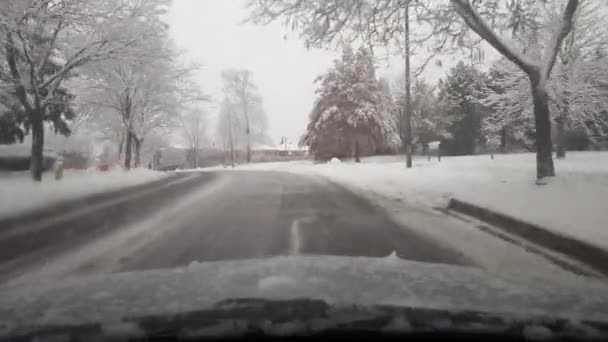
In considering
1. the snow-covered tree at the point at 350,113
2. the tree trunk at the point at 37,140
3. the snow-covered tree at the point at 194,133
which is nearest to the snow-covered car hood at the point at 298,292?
the tree trunk at the point at 37,140

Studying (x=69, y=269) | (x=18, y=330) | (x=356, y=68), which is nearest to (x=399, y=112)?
(x=356, y=68)

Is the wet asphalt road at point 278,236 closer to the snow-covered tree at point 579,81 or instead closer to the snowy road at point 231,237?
the snowy road at point 231,237

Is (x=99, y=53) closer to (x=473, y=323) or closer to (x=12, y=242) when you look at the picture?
(x=12, y=242)

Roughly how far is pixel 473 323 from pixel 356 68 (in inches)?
1529

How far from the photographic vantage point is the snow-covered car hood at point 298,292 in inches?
109

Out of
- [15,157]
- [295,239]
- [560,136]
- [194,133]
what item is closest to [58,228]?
[295,239]

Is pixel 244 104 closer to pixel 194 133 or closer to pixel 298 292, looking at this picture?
pixel 194 133

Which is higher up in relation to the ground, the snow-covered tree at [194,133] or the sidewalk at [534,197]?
the snow-covered tree at [194,133]

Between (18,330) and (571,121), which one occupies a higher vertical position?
(571,121)

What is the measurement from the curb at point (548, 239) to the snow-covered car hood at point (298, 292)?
2.63m

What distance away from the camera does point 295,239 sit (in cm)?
747

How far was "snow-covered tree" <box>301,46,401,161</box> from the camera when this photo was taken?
39625 mm

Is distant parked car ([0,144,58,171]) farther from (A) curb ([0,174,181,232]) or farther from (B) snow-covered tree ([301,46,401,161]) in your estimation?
(B) snow-covered tree ([301,46,401,161])

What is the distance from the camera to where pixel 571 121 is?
101ft
